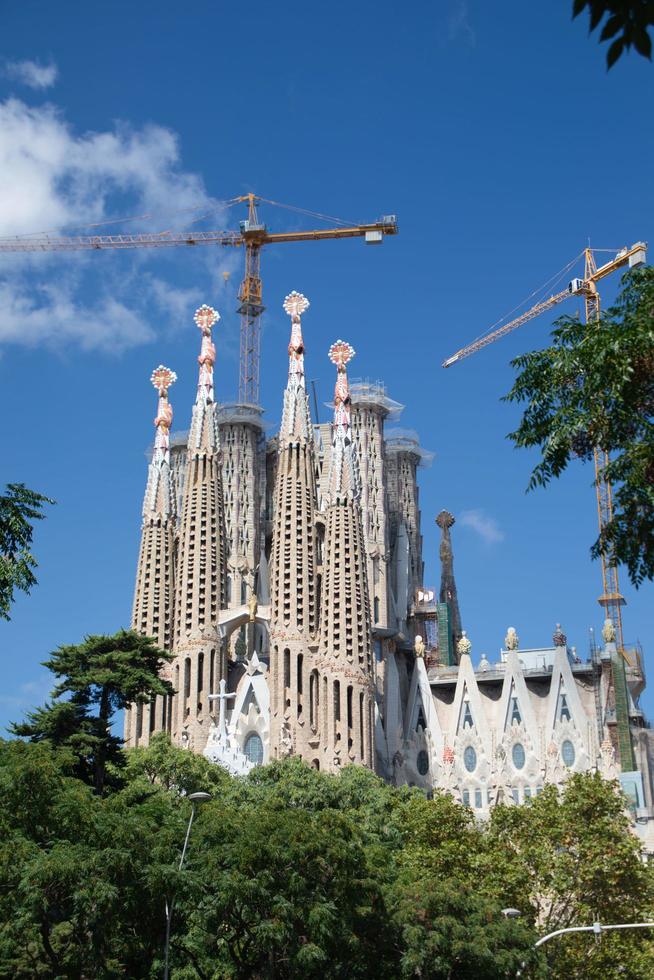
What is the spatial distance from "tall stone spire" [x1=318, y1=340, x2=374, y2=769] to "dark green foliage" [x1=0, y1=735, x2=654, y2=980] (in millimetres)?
27899

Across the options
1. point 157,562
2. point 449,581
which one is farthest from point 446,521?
point 157,562

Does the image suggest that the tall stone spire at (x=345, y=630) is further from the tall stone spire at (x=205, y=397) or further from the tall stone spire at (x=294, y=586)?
the tall stone spire at (x=205, y=397)

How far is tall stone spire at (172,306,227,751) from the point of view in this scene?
225 ft

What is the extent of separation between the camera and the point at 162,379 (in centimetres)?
7925

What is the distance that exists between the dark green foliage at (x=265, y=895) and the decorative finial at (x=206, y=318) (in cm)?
4319

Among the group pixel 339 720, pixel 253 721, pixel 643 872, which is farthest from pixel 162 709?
pixel 643 872

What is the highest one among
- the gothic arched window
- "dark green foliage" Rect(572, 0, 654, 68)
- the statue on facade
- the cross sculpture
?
the statue on facade

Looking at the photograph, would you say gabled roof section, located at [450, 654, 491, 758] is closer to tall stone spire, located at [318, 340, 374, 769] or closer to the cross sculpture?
tall stone spire, located at [318, 340, 374, 769]

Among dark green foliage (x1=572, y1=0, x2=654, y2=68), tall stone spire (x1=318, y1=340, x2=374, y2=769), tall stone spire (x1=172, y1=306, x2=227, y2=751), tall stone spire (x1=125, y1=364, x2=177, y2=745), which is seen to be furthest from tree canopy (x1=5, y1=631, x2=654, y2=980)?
tall stone spire (x1=125, y1=364, x2=177, y2=745)

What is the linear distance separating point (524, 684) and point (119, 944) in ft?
156

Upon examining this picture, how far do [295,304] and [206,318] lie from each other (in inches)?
204

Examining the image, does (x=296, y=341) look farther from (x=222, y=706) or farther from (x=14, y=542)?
(x=14, y=542)

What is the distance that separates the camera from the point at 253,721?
6888 centimetres

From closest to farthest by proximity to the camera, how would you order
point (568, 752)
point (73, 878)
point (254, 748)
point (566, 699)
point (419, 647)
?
1. point (73, 878)
2. point (254, 748)
3. point (568, 752)
4. point (566, 699)
5. point (419, 647)
